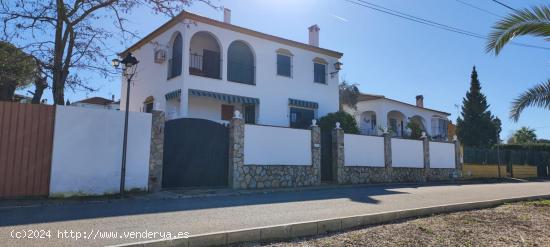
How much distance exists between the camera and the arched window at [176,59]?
19.5 meters

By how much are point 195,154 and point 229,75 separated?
7.43m

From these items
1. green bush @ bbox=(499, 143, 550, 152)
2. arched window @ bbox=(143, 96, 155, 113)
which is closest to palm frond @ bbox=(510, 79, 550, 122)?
arched window @ bbox=(143, 96, 155, 113)

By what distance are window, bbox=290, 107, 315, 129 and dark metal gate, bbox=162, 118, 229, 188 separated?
8.23 metres

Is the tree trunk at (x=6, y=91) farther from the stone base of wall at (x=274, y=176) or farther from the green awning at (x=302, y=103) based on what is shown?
the green awning at (x=302, y=103)

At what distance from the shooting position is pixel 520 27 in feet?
29.7

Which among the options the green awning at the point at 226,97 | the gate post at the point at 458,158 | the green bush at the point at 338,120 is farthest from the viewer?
the gate post at the point at 458,158

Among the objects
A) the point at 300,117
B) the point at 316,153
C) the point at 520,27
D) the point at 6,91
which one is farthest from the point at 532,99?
the point at 6,91

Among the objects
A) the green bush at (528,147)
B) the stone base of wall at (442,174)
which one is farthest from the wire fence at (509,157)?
the stone base of wall at (442,174)

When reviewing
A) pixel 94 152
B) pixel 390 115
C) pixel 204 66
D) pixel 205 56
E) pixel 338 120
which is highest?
pixel 205 56

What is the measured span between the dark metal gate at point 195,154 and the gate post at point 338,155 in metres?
5.60

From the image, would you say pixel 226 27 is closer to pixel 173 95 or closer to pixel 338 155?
pixel 173 95

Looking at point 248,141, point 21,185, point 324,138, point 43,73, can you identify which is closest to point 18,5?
point 43,73

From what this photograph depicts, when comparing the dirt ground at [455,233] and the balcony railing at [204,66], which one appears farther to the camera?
the balcony railing at [204,66]

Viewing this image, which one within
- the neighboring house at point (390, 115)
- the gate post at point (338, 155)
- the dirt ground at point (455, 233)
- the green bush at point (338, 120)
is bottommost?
the dirt ground at point (455, 233)
